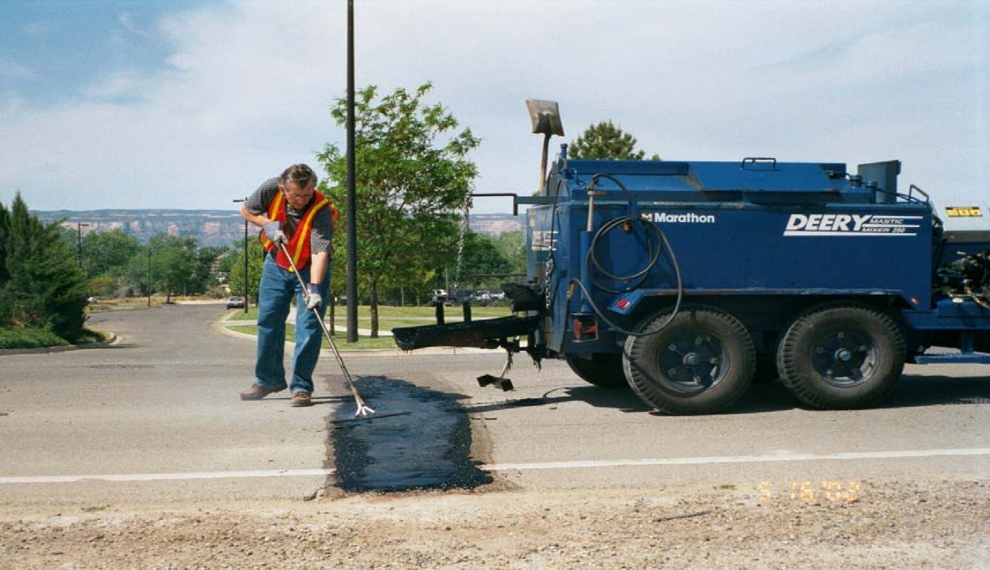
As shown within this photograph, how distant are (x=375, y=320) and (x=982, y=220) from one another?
18736 millimetres

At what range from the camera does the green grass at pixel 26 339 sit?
59.9 ft

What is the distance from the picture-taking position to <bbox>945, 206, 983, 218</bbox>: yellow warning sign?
8117mm

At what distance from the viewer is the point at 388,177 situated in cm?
2384

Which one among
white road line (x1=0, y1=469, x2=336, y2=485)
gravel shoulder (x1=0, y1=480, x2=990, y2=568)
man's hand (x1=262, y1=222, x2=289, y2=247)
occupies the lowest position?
white road line (x1=0, y1=469, x2=336, y2=485)

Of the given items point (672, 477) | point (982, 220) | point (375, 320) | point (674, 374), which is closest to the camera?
point (672, 477)

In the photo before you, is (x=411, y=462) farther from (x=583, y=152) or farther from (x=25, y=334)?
(x=583, y=152)

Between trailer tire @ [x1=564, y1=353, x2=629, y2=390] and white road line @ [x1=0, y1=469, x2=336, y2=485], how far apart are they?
3.55m

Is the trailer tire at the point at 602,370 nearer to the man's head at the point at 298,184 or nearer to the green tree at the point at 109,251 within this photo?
the man's head at the point at 298,184

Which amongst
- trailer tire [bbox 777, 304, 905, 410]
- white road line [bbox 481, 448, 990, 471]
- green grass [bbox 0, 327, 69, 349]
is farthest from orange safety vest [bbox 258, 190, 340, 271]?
green grass [bbox 0, 327, 69, 349]

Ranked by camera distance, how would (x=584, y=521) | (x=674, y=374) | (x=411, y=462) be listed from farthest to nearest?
(x=674, y=374) → (x=411, y=462) → (x=584, y=521)

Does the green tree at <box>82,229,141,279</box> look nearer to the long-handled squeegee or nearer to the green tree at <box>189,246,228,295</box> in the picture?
the green tree at <box>189,246,228,295</box>

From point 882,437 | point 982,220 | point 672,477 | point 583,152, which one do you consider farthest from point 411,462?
point 583,152

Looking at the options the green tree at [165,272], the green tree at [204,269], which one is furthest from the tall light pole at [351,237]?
the green tree at [204,269]

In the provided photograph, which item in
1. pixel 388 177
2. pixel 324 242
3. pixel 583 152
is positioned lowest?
pixel 324 242
